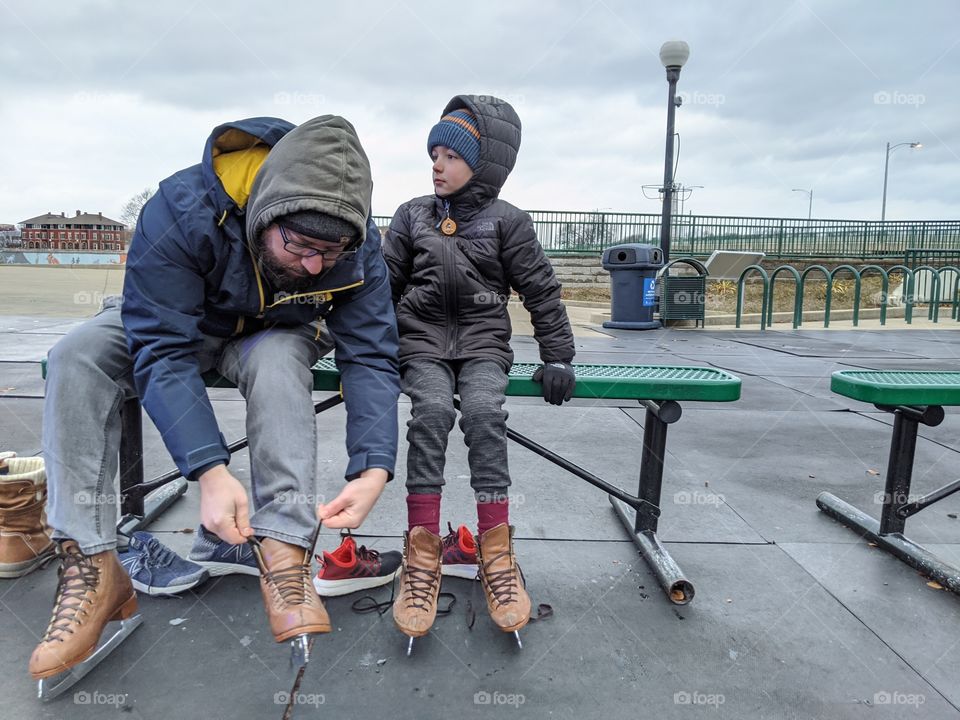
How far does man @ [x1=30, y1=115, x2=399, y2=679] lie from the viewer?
1.65m

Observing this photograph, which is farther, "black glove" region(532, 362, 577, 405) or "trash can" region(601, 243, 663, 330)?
"trash can" region(601, 243, 663, 330)

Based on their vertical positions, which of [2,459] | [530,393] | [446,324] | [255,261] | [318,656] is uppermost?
[255,261]

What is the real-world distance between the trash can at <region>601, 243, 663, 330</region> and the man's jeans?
9.70m

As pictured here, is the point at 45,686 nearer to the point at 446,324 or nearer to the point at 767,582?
the point at 446,324

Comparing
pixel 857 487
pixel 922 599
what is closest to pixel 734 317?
pixel 857 487

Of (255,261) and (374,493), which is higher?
(255,261)

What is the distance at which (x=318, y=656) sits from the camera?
1845 millimetres

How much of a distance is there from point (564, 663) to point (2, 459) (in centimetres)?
191

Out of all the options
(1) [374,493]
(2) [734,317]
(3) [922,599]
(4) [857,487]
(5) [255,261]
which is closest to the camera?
(1) [374,493]

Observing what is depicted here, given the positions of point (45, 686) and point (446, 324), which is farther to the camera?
Answer: point (446, 324)
